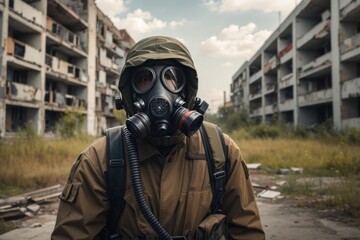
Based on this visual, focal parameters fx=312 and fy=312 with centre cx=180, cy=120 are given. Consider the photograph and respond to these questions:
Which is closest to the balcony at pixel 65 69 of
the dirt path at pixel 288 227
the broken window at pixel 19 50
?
the broken window at pixel 19 50

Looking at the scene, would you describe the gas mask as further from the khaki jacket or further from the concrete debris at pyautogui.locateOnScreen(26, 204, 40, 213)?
the concrete debris at pyautogui.locateOnScreen(26, 204, 40, 213)

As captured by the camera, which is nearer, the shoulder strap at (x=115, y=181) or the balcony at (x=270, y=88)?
the shoulder strap at (x=115, y=181)

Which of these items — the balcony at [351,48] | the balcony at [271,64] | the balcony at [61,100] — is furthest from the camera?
the balcony at [271,64]

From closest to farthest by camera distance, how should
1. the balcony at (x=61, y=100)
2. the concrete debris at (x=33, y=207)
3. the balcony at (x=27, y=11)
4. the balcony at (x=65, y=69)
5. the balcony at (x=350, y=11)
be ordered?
the concrete debris at (x=33, y=207) → the balcony at (x=27, y=11) → the balcony at (x=350, y=11) → the balcony at (x=65, y=69) → the balcony at (x=61, y=100)

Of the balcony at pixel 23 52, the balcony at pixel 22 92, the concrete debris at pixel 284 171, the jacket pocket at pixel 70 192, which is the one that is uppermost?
the balcony at pixel 23 52

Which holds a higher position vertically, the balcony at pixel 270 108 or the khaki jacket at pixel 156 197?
the balcony at pixel 270 108

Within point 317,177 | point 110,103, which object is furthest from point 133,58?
point 110,103

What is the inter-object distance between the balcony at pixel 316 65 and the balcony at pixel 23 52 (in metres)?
15.9

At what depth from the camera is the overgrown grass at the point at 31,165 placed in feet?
22.1

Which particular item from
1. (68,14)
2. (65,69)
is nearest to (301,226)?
(65,69)

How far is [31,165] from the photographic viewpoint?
25.7 ft

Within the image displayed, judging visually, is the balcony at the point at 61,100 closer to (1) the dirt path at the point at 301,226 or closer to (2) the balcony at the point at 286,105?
(2) the balcony at the point at 286,105

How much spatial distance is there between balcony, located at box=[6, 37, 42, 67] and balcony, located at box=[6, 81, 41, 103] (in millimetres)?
1308

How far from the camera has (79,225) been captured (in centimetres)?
139
